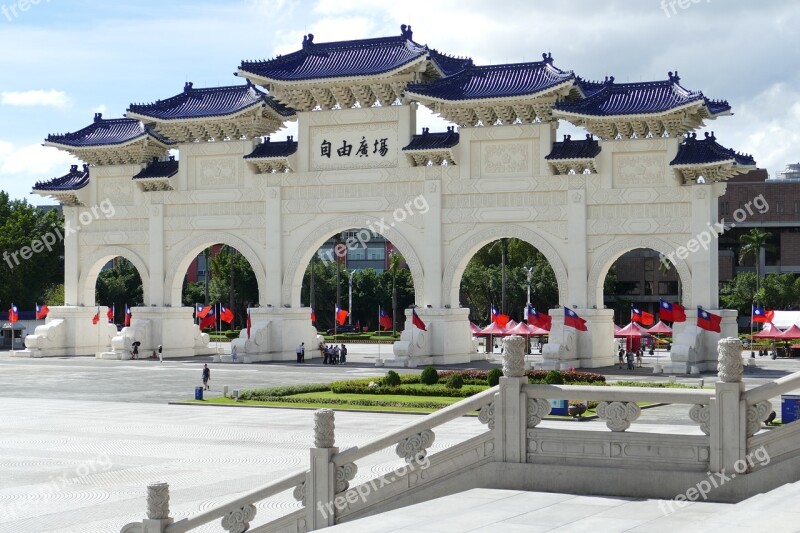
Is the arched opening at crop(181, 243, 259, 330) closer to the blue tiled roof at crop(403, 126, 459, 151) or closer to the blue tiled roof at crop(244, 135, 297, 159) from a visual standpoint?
the blue tiled roof at crop(244, 135, 297, 159)

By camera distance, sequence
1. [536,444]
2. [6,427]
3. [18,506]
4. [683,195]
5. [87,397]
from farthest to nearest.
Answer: [683,195]
[87,397]
[6,427]
[18,506]
[536,444]

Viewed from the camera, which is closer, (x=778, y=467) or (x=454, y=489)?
(x=778, y=467)

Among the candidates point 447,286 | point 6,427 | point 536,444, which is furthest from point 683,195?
point 536,444

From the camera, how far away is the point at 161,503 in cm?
1082

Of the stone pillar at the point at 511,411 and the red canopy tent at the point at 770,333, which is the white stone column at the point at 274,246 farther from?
the stone pillar at the point at 511,411

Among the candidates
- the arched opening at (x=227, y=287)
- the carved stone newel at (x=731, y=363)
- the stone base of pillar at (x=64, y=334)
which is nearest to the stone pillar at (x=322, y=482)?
the carved stone newel at (x=731, y=363)

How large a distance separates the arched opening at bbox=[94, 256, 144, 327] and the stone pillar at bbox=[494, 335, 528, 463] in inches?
2609

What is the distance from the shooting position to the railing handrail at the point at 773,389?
429 inches

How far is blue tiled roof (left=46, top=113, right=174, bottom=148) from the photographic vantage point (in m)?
45.3

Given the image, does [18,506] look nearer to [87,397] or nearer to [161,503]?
[161,503]

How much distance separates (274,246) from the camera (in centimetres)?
4228

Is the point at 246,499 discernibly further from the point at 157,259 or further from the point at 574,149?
the point at 157,259

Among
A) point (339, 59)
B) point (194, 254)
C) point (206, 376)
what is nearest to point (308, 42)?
point (339, 59)

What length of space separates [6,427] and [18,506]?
29.2 feet
